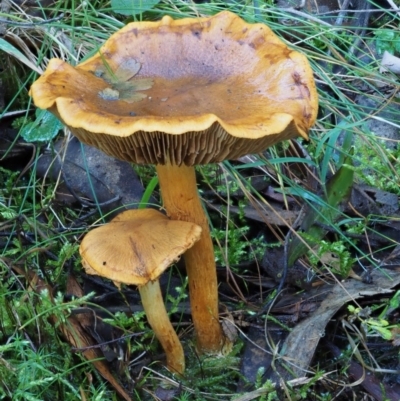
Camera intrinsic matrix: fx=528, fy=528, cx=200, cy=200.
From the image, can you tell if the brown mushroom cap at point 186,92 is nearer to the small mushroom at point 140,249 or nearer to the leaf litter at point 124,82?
the leaf litter at point 124,82

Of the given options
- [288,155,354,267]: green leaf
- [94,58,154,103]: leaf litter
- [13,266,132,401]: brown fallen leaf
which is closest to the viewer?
[94,58,154,103]: leaf litter

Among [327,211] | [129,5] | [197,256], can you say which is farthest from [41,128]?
[327,211]

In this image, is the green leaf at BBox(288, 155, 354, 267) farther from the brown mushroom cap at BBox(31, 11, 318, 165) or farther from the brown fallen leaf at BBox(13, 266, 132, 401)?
the brown fallen leaf at BBox(13, 266, 132, 401)

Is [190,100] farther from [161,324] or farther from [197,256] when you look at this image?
[161,324]

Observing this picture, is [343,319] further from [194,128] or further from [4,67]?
[4,67]

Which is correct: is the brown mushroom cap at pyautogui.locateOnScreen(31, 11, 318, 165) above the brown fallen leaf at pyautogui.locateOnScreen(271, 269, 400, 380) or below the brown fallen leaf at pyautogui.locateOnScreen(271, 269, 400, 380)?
above

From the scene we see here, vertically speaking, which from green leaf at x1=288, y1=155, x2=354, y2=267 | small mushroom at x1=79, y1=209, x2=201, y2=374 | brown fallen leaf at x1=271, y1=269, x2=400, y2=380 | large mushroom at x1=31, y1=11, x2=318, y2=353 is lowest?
brown fallen leaf at x1=271, y1=269, x2=400, y2=380

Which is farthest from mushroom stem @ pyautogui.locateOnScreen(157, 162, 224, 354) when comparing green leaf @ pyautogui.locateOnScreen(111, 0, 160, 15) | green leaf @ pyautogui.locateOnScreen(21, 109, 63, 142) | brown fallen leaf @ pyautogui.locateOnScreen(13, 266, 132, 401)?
green leaf @ pyautogui.locateOnScreen(111, 0, 160, 15)

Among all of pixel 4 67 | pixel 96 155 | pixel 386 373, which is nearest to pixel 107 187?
pixel 96 155

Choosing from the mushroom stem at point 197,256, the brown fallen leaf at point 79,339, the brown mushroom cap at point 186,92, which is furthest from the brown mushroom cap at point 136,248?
the brown fallen leaf at point 79,339
